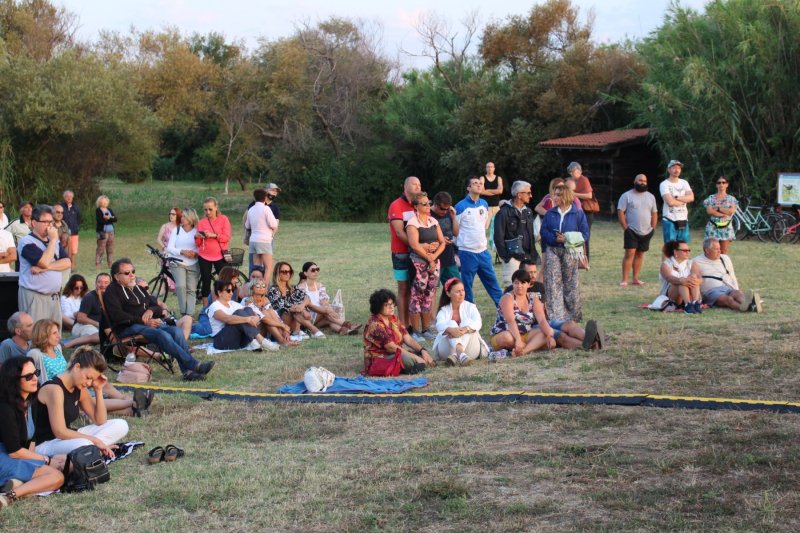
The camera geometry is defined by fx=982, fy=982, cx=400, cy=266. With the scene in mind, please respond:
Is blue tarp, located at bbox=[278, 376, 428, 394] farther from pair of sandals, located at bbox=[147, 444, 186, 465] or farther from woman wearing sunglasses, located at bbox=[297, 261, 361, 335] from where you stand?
woman wearing sunglasses, located at bbox=[297, 261, 361, 335]

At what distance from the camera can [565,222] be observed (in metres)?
10.3

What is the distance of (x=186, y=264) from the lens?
12.2 metres

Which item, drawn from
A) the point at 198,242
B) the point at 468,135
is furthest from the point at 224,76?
the point at 198,242

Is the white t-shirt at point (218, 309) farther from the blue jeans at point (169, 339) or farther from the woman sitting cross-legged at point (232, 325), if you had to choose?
the blue jeans at point (169, 339)

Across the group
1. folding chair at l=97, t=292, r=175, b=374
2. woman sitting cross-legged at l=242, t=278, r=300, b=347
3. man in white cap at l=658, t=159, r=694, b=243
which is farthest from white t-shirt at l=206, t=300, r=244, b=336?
man in white cap at l=658, t=159, r=694, b=243

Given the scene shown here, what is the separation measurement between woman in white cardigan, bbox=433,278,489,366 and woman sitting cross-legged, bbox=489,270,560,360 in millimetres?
181

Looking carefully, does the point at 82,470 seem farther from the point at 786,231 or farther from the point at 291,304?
the point at 786,231

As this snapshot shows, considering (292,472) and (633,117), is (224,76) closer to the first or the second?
(633,117)

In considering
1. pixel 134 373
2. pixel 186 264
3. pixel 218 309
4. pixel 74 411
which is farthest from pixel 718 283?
pixel 74 411

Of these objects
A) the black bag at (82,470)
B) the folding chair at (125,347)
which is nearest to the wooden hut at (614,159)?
the folding chair at (125,347)

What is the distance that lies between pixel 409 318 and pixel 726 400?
161 inches

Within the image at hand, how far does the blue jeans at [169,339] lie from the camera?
28.9 ft

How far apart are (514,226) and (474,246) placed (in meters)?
0.53

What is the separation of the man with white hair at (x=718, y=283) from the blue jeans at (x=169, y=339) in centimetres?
576
